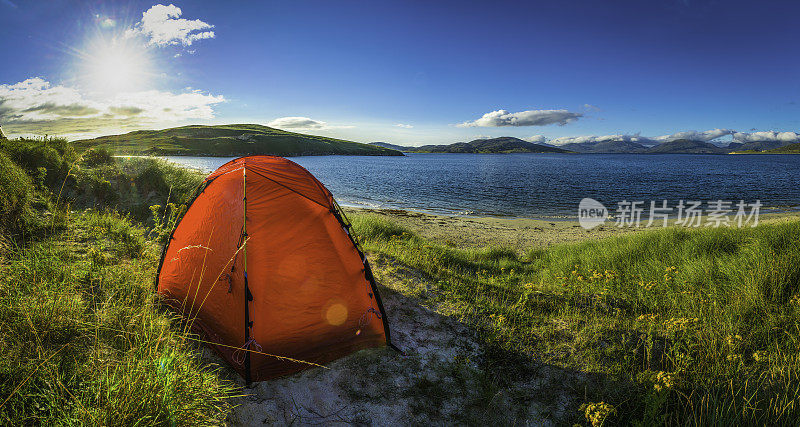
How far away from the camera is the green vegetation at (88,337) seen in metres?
2.46

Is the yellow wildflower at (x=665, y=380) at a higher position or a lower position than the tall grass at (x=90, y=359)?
lower

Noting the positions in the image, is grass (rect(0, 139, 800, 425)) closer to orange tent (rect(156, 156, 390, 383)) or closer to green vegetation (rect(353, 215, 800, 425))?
green vegetation (rect(353, 215, 800, 425))

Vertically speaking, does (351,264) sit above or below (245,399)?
above

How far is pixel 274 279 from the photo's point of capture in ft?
14.5

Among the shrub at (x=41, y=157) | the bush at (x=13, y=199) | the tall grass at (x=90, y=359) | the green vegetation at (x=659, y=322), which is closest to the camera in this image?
the tall grass at (x=90, y=359)

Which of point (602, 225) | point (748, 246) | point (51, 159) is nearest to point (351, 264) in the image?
point (748, 246)

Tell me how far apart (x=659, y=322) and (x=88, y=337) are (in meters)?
8.58

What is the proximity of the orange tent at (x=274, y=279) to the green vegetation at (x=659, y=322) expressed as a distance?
2.33 meters

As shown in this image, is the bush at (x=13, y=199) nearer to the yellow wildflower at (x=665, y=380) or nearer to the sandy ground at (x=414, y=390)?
the sandy ground at (x=414, y=390)

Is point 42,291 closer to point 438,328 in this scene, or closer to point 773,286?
point 438,328

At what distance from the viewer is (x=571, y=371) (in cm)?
447

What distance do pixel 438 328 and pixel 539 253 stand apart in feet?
28.6

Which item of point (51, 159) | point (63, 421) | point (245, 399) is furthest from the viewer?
point (51, 159)

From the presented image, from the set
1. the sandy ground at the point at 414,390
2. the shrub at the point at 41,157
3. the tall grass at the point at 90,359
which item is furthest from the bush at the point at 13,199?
the sandy ground at the point at 414,390
